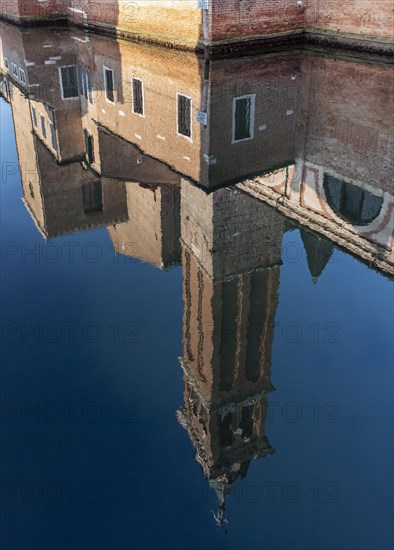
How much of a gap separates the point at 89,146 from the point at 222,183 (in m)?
5.61

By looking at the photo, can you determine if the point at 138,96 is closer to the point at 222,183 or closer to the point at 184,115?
the point at 184,115

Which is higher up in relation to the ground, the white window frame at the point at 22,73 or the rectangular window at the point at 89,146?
the white window frame at the point at 22,73

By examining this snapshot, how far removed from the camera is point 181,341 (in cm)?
898

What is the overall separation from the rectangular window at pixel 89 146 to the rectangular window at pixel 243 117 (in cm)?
416

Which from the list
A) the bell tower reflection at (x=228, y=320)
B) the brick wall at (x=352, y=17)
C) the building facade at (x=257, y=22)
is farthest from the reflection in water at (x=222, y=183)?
the brick wall at (x=352, y=17)

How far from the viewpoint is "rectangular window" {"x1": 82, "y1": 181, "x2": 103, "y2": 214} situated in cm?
1307

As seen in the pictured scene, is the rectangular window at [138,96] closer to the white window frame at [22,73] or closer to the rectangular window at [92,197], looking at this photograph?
the rectangular window at [92,197]

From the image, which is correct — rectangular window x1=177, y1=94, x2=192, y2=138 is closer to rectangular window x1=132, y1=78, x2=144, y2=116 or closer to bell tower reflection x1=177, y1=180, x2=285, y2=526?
rectangular window x1=132, y1=78, x2=144, y2=116

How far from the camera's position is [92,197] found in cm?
1401

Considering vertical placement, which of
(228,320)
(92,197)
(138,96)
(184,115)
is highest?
(184,115)

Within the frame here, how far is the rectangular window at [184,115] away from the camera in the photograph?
52.7ft

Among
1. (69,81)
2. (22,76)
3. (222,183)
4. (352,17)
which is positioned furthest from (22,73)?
(222,183)

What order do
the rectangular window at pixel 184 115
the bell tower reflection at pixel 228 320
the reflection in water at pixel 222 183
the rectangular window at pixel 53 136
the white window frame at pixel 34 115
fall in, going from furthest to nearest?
the white window frame at pixel 34 115 < the rectangular window at pixel 53 136 < the rectangular window at pixel 184 115 < the reflection in water at pixel 222 183 < the bell tower reflection at pixel 228 320

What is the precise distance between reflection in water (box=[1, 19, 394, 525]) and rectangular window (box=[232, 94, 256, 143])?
0.23 ft
